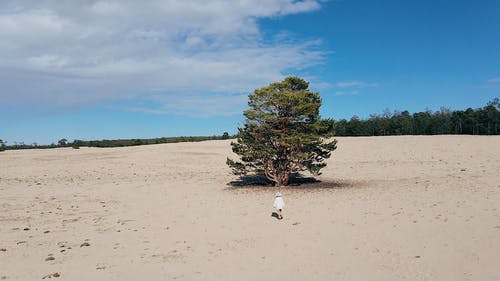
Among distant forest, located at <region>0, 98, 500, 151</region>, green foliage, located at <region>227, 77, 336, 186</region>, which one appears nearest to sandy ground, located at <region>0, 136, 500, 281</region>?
green foliage, located at <region>227, 77, 336, 186</region>

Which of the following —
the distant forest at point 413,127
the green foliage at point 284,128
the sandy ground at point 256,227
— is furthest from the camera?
the distant forest at point 413,127

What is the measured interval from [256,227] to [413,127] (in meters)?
80.0

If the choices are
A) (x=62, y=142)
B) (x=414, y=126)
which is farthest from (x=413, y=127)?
(x=62, y=142)

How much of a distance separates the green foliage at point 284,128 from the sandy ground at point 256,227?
1762mm

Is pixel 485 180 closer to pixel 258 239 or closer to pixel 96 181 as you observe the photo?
pixel 258 239

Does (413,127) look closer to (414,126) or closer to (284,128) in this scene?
(414,126)

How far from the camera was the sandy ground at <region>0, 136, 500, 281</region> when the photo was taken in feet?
29.9

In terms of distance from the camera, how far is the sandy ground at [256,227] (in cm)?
912

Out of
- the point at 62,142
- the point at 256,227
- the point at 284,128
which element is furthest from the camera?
the point at 62,142

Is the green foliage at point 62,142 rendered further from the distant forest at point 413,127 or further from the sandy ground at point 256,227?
the sandy ground at point 256,227

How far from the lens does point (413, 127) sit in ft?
280

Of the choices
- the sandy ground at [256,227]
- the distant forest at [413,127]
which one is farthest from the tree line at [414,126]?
the sandy ground at [256,227]

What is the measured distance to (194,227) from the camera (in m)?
13.8

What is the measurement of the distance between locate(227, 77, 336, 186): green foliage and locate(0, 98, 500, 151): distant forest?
41997mm
